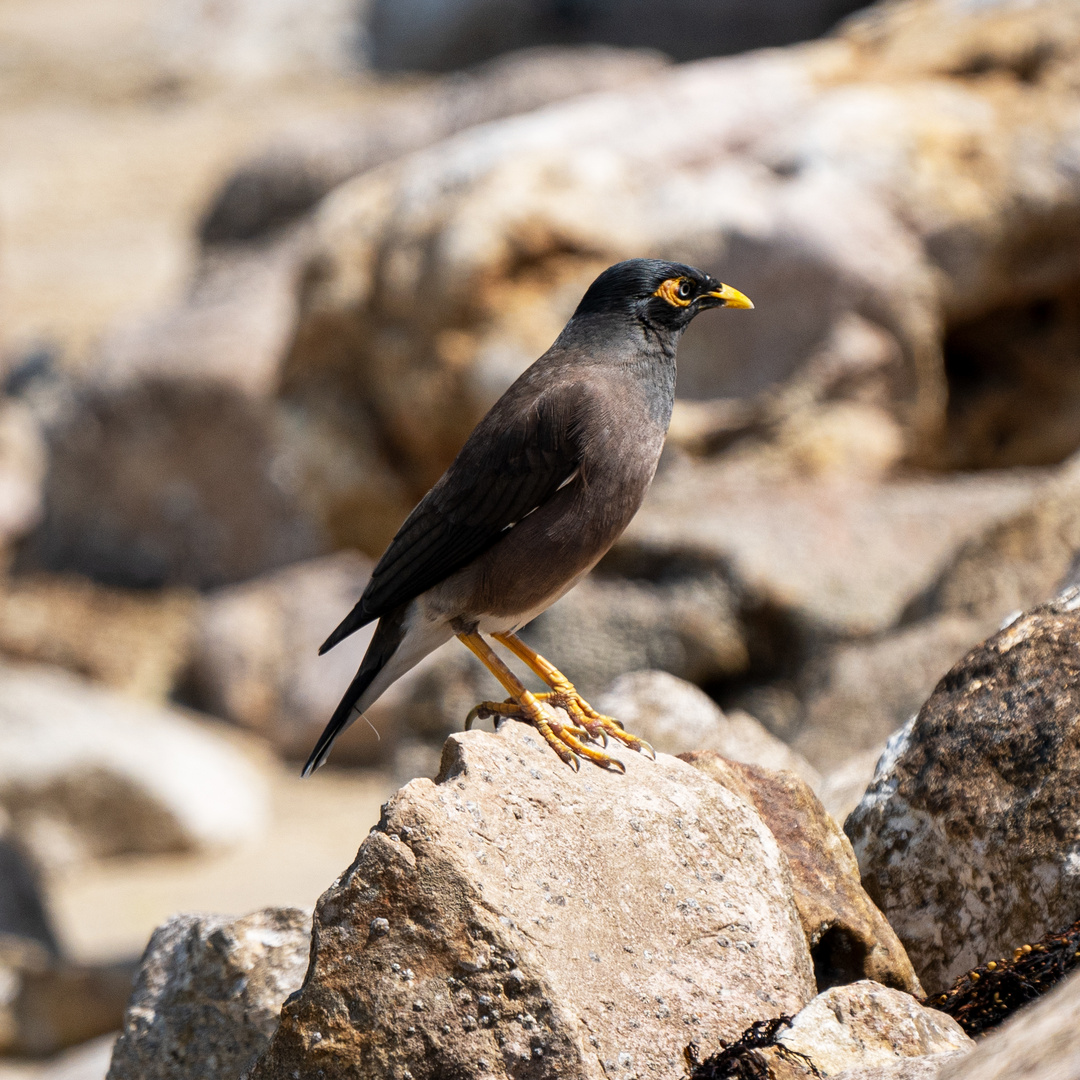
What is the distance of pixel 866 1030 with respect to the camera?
2.76 m

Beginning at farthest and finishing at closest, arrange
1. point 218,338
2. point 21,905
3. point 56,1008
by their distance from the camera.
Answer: point 218,338
point 21,905
point 56,1008

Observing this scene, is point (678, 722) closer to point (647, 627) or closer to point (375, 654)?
point (375, 654)

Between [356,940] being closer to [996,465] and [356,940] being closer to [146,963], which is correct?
[146,963]

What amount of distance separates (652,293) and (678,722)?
5.03 feet

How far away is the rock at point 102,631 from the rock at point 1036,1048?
12.5 m

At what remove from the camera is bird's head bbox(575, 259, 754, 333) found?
4301mm

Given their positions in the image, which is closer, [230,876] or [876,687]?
[876,687]

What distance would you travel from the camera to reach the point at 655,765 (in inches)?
133

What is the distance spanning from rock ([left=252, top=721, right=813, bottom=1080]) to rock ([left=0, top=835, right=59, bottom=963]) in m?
6.29

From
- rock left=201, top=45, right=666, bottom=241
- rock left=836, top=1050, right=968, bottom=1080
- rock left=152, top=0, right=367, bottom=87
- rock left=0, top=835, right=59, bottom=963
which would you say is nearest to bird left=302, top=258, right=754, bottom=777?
rock left=836, top=1050, right=968, bottom=1080

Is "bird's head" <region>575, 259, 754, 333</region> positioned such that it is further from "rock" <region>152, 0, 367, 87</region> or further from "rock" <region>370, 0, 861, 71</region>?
"rock" <region>152, 0, 367, 87</region>

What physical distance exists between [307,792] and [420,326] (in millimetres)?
4338

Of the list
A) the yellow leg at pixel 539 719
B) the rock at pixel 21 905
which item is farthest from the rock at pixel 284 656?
the yellow leg at pixel 539 719

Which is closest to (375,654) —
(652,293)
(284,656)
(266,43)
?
(652,293)
